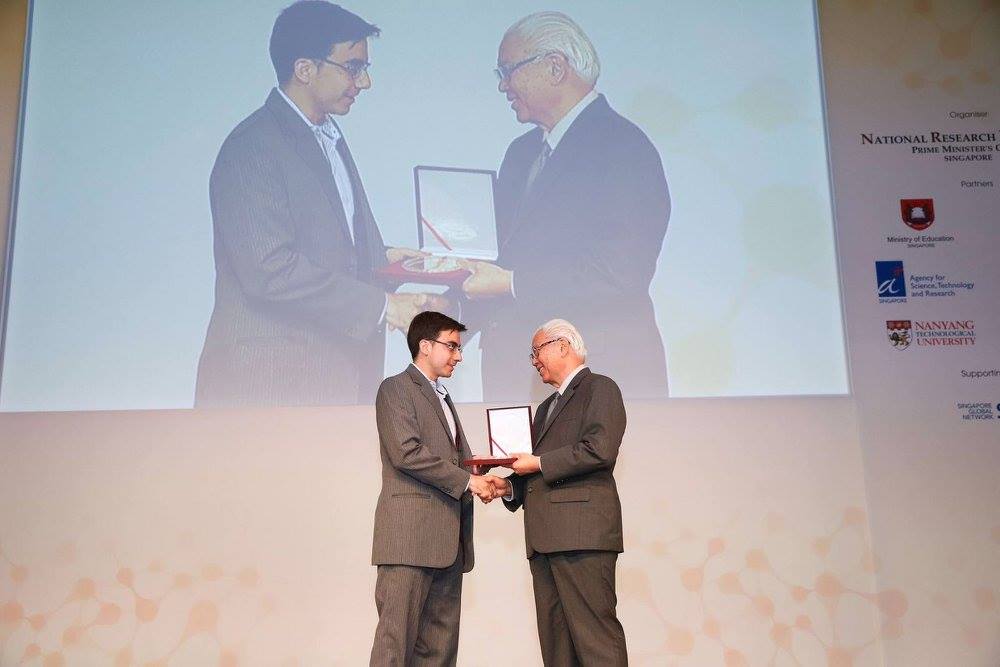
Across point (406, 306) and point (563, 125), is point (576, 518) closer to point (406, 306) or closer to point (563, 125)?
point (406, 306)

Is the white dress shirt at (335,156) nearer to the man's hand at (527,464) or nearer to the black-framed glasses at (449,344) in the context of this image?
the black-framed glasses at (449,344)

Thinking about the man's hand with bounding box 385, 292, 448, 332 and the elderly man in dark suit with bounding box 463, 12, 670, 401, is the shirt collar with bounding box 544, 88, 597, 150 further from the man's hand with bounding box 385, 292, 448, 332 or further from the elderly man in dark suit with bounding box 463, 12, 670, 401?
the man's hand with bounding box 385, 292, 448, 332

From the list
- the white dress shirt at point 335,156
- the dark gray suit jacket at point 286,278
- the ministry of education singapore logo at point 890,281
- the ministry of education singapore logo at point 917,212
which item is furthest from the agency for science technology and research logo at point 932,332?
the white dress shirt at point 335,156

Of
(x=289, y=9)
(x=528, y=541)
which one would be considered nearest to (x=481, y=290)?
(x=528, y=541)

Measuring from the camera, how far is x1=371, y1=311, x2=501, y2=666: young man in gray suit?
2.99m

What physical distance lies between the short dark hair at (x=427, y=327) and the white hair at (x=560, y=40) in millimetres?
1799

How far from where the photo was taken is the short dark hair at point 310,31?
14.3ft

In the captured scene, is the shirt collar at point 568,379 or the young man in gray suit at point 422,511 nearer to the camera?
the young man in gray suit at point 422,511

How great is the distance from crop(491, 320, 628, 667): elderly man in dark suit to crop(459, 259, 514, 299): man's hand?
3.23 ft

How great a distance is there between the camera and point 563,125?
14.4 feet

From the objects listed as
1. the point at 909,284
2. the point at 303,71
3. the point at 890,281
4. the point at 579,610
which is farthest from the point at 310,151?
the point at 909,284

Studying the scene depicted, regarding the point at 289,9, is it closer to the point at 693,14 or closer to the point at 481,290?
the point at 481,290

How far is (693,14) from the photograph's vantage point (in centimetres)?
457

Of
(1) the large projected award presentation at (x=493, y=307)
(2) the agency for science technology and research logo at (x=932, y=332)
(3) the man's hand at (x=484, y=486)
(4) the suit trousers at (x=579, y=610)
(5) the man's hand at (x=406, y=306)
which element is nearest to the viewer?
(4) the suit trousers at (x=579, y=610)
